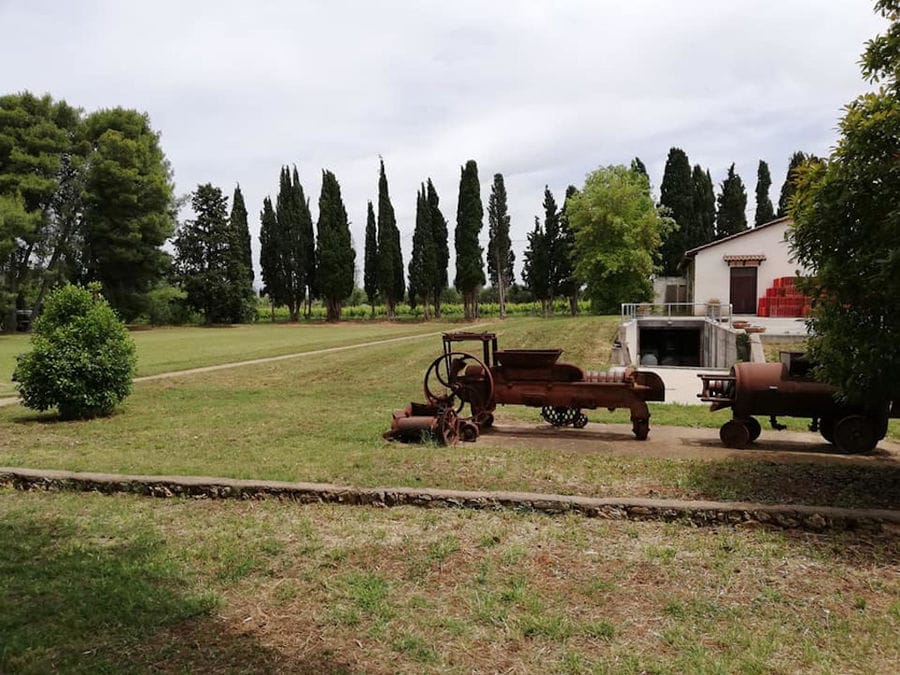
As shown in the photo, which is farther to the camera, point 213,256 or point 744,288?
point 213,256

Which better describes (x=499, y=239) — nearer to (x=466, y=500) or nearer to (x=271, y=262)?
(x=271, y=262)

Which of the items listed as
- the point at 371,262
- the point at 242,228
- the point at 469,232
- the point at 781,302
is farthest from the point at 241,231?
the point at 781,302

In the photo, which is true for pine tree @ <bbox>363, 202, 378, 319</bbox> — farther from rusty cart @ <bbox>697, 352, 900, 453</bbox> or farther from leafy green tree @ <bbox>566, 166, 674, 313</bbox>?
rusty cart @ <bbox>697, 352, 900, 453</bbox>

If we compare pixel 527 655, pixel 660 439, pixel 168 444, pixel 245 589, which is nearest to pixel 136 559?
pixel 245 589

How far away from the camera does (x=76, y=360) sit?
1068cm

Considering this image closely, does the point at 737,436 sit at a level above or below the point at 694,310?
below

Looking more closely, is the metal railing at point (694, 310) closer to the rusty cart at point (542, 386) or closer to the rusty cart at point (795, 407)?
the rusty cart at point (795, 407)

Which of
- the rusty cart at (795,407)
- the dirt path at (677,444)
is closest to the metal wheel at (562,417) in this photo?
the dirt path at (677,444)

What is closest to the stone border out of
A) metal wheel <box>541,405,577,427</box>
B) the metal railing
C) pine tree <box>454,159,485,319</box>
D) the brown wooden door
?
metal wheel <box>541,405,577,427</box>

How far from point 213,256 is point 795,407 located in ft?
189

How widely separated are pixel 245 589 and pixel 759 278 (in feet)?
118

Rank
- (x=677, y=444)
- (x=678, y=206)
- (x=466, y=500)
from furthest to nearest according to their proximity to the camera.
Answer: (x=678, y=206) → (x=677, y=444) → (x=466, y=500)

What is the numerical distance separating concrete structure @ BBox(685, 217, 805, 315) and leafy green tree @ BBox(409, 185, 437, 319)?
29464 millimetres

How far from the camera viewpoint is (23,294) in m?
47.9
